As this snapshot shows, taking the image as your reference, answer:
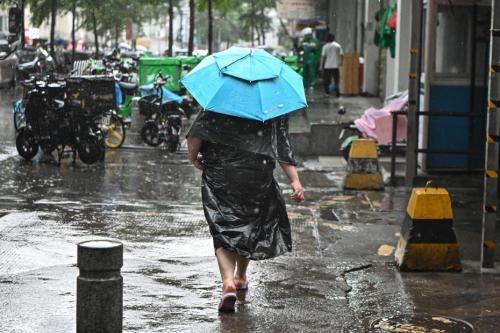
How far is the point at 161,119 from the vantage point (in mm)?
19453

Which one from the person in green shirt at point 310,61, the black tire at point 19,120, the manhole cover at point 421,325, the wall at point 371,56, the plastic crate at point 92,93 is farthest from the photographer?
the person in green shirt at point 310,61

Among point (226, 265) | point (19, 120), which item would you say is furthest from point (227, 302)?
point (19, 120)

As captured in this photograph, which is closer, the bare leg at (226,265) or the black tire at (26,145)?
the bare leg at (226,265)

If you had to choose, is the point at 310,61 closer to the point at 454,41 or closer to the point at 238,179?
the point at 454,41

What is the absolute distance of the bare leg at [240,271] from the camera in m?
7.61

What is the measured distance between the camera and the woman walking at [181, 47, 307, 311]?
714 centimetres

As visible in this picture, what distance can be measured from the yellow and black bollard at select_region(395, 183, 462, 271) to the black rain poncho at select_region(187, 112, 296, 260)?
1.74 m

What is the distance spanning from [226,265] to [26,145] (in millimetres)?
9903

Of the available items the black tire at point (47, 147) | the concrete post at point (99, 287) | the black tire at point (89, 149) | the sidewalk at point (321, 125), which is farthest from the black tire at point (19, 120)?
the concrete post at point (99, 287)

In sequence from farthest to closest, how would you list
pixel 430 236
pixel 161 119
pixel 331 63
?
pixel 331 63, pixel 161 119, pixel 430 236

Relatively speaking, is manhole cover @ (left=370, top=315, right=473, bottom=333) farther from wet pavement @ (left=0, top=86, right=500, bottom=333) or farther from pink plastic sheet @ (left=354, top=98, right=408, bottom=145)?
pink plastic sheet @ (left=354, top=98, right=408, bottom=145)

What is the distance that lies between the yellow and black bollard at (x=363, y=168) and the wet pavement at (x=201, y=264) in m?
0.24

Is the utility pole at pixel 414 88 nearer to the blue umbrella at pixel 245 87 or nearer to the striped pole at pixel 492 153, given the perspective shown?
the striped pole at pixel 492 153

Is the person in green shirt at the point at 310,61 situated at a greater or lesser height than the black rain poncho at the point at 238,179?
greater
